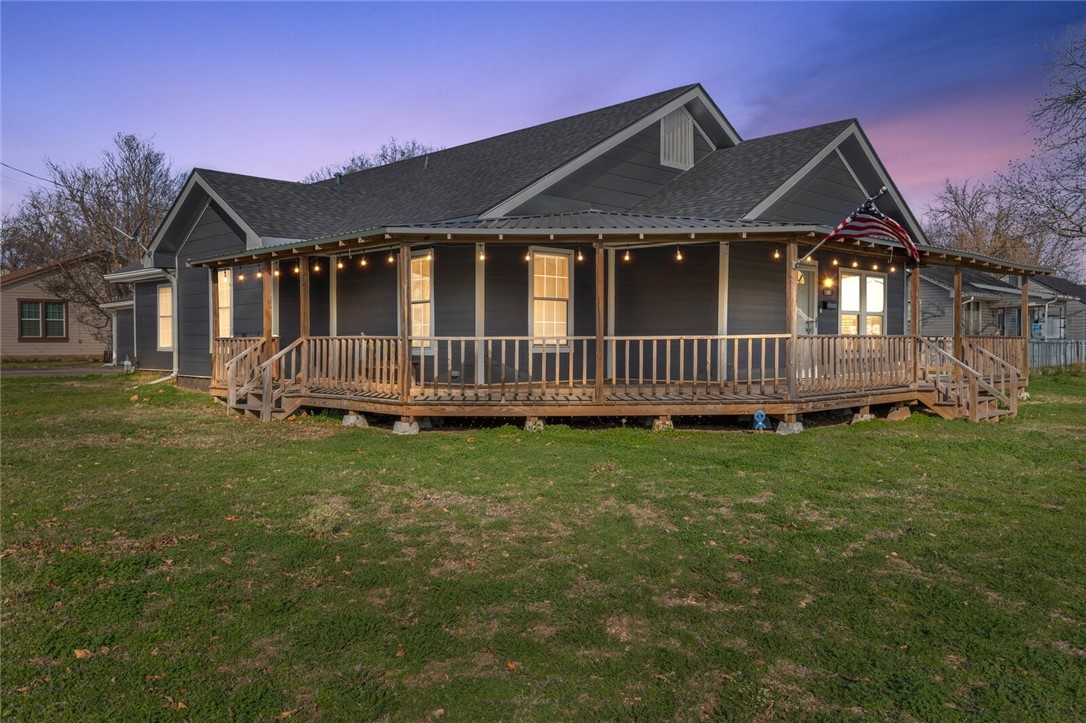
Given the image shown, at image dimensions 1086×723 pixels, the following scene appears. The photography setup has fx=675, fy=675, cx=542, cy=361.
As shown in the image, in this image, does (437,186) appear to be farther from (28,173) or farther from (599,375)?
(28,173)

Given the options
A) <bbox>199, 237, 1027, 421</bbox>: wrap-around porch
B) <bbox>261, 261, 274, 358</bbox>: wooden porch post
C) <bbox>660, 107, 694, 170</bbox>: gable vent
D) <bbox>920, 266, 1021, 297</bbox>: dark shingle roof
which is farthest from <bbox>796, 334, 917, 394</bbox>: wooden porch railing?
<bbox>920, 266, 1021, 297</bbox>: dark shingle roof

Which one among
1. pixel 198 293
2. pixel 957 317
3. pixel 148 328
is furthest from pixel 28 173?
pixel 957 317

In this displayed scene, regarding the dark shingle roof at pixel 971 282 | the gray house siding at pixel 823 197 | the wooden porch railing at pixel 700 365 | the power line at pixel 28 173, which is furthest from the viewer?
the power line at pixel 28 173

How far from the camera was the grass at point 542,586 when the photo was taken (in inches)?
126

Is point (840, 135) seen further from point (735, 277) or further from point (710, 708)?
point (710, 708)

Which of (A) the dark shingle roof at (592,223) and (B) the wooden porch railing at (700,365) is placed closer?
(A) the dark shingle roof at (592,223)

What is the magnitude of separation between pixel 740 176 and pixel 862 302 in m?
4.09

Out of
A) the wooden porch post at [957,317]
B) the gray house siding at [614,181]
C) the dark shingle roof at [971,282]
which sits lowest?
the wooden porch post at [957,317]

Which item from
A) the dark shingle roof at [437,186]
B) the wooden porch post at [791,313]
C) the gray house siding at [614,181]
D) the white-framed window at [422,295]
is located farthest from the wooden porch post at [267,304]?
the wooden porch post at [791,313]

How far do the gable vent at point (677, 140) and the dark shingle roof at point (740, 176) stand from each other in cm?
34

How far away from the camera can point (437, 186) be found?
1642 centimetres

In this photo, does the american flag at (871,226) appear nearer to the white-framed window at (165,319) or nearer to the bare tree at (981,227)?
the white-framed window at (165,319)

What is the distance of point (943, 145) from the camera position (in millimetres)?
25922

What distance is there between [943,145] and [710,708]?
28866mm
